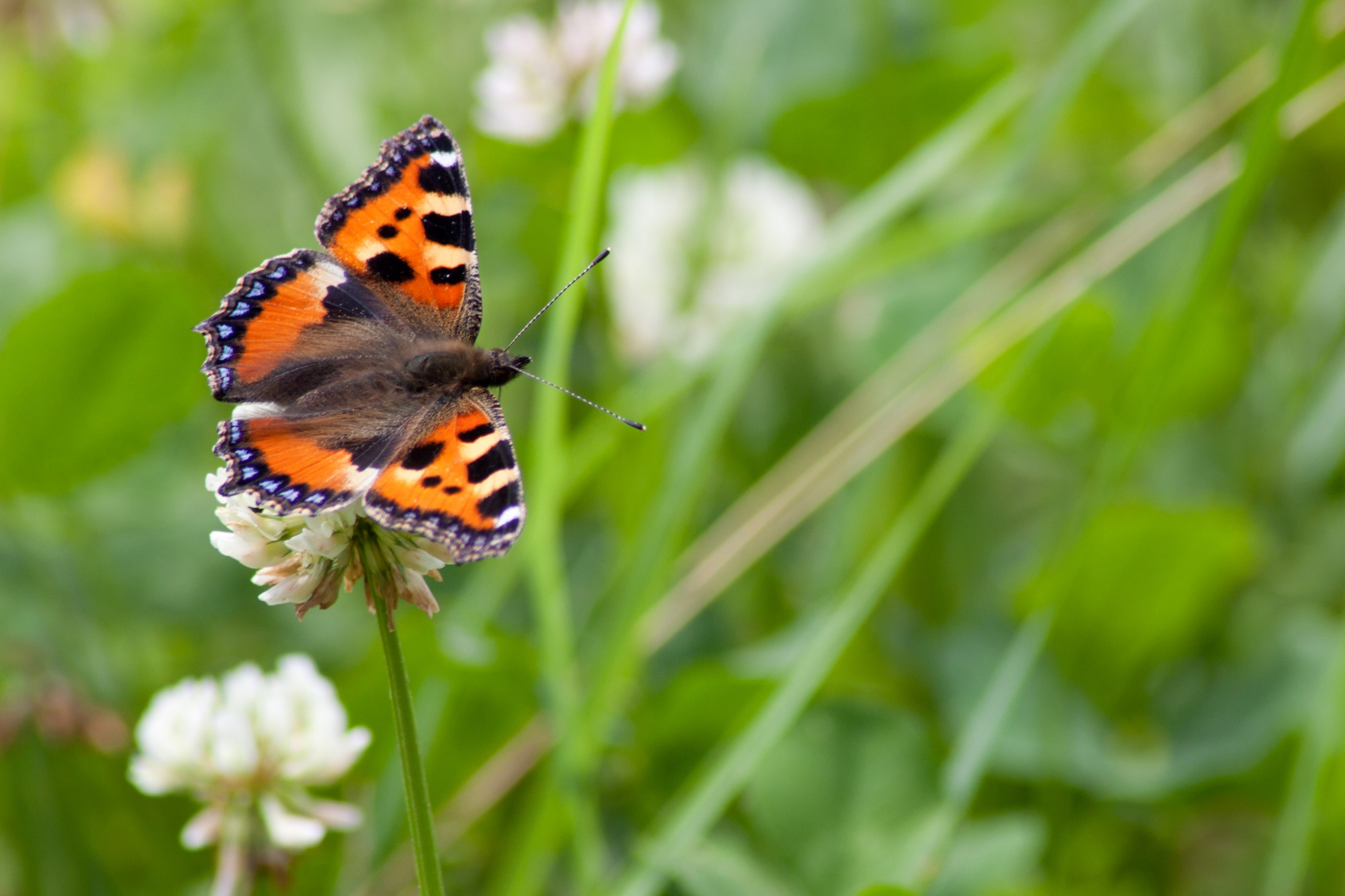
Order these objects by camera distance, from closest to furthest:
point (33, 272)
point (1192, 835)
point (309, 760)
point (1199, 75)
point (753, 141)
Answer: point (309, 760), point (1192, 835), point (33, 272), point (1199, 75), point (753, 141)

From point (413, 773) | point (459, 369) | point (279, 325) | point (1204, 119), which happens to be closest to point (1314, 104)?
point (1204, 119)

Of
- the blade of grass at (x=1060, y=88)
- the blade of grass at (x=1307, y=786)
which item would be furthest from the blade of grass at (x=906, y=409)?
the blade of grass at (x=1307, y=786)

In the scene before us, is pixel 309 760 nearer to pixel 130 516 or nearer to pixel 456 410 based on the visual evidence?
pixel 456 410

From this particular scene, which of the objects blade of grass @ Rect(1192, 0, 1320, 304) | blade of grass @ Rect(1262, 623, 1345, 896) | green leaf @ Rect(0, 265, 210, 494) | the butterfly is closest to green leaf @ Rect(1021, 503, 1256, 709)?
blade of grass @ Rect(1262, 623, 1345, 896)

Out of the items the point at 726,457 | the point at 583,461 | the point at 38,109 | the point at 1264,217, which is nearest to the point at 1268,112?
the point at 583,461

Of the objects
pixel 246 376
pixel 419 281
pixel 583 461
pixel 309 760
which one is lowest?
pixel 309 760

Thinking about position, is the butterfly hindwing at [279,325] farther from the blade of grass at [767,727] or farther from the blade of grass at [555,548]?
the blade of grass at [767,727]
